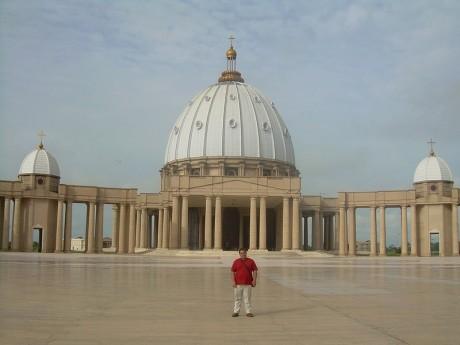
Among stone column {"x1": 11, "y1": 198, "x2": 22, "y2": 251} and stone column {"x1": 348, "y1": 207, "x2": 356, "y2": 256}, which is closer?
stone column {"x1": 11, "y1": 198, "x2": 22, "y2": 251}

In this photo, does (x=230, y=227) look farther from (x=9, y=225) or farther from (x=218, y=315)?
(x=218, y=315)

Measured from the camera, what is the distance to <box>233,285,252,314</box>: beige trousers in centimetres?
1293

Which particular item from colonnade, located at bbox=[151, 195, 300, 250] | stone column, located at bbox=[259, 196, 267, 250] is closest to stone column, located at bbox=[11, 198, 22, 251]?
colonnade, located at bbox=[151, 195, 300, 250]

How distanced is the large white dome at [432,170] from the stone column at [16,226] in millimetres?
52969

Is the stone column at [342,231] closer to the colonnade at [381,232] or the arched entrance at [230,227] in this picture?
the colonnade at [381,232]

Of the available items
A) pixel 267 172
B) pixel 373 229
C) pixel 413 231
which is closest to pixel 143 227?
pixel 267 172

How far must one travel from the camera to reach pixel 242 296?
13836 millimetres

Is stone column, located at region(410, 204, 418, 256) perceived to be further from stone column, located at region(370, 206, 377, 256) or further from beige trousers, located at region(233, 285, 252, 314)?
beige trousers, located at region(233, 285, 252, 314)

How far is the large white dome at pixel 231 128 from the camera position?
9150 cm

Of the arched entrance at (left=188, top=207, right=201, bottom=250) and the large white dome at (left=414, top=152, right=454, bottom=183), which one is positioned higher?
the large white dome at (left=414, top=152, right=454, bottom=183)

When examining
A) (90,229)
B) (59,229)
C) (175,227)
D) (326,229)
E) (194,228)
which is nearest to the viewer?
(175,227)

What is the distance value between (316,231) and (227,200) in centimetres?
1883

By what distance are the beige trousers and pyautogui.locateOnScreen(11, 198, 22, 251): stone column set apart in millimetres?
68117

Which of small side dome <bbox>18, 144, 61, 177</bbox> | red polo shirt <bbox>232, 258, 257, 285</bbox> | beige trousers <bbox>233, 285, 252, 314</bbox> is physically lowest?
beige trousers <bbox>233, 285, 252, 314</bbox>
